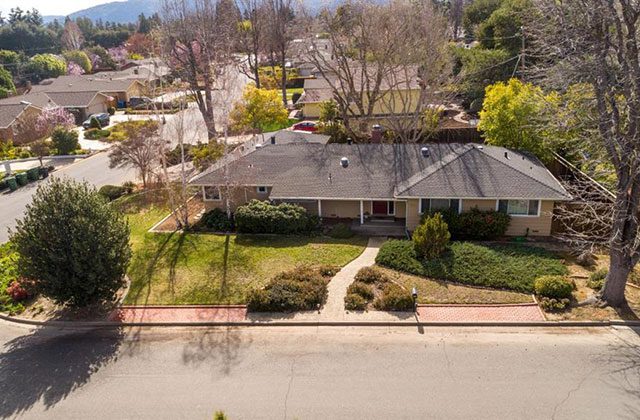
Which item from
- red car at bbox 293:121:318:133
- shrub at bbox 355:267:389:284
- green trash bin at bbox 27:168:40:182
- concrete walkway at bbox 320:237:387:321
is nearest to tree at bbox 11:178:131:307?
concrete walkway at bbox 320:237:387:321

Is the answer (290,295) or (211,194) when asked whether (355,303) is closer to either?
(290,295)

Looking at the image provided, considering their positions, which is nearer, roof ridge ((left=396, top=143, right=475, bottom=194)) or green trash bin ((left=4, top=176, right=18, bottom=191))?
roof ridge ((left=396, top=143, right=475, bottom=194))

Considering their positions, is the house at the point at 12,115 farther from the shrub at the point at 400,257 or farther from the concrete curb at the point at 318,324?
the shrub at the point at 400,257

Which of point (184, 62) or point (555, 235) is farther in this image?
point (184, 62)

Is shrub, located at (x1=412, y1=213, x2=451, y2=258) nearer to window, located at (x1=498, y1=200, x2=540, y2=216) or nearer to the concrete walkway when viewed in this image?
the concrete walkway

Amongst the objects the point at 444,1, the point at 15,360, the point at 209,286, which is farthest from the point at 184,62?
the point at 444,1

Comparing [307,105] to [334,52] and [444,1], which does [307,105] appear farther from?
[444,1]
